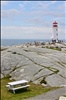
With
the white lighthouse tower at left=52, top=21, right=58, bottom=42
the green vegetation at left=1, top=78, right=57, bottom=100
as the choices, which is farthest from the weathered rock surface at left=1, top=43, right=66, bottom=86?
the white lighthouse tower at left=52, top=21, right=58, bottom=42

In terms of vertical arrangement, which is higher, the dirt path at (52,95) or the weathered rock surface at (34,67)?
the weathered rock surface at (34,67)

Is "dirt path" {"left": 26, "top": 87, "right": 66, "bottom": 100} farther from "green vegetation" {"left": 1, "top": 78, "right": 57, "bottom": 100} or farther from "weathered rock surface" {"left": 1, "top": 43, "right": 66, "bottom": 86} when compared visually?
"weathered rock surface" {"left": 1, "top": 43, "right": 66, "bottom": 86}

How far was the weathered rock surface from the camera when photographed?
2402 centimetres

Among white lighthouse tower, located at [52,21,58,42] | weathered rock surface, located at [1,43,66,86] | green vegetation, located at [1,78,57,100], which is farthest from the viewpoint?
white lighthouse tower, located at [52,21,58,42]

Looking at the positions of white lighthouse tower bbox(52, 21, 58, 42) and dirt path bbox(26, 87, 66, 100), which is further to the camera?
white lighthouse tower bbox(52, 21, 58, 42)

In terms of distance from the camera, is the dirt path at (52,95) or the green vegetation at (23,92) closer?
the dirt path at (52,95)

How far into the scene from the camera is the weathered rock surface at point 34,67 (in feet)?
78.8

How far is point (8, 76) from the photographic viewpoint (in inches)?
989

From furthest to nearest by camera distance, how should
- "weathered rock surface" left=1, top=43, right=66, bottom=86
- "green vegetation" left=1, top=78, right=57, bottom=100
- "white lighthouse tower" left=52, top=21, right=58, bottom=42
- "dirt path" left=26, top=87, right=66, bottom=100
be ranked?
"white lighthouse tower" left=52, top=21, right=58, bottom=42
"weathered rock surface" left=1, top=43, right=66, bottom=86
"green vegetation" left=1, top=78, right=57, bottom=100
"dirt path" left=26, top=87, right=66, bottom=100

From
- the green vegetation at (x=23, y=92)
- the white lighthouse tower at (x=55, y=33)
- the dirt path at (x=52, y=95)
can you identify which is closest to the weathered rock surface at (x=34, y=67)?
the green vegetation at (x=23, y=92)

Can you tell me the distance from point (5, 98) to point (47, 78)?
6268 mm

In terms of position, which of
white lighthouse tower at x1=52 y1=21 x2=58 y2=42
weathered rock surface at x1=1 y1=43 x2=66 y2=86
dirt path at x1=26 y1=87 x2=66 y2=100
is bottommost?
dirt path at x1=26 y1=87 x2=66 y2=100

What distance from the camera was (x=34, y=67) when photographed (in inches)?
1014

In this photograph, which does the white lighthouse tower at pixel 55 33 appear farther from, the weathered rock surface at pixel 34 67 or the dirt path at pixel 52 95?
the dirt path at pixel 52 95
